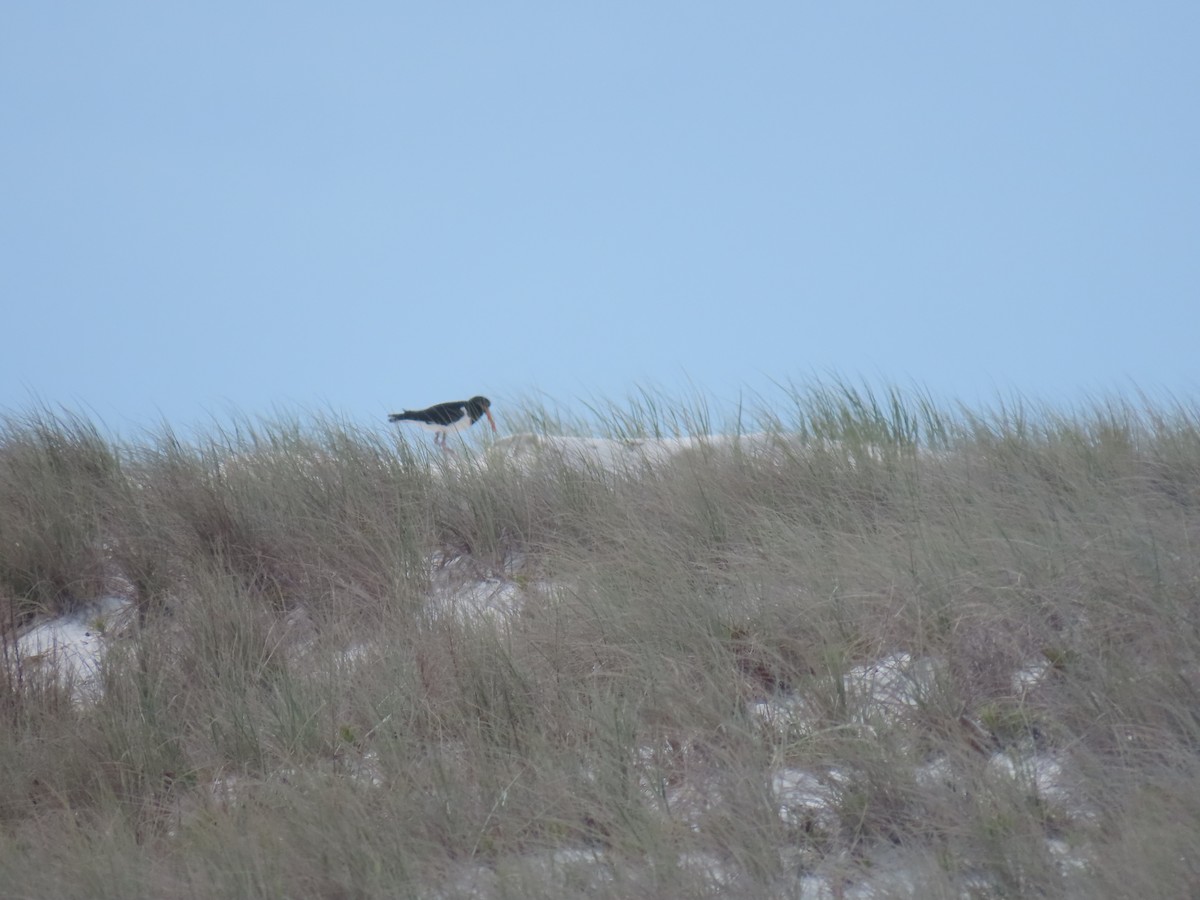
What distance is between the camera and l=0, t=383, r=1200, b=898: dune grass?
2.38 m

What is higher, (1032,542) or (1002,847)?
(1032,542)

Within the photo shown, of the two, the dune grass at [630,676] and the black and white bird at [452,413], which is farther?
the black and white bird at [452,413]

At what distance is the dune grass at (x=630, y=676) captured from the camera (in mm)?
2385

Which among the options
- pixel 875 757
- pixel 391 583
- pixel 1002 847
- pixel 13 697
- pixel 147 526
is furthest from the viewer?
pixel 147 526

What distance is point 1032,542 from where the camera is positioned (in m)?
3.41

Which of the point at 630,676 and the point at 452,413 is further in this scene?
the point at 452,413

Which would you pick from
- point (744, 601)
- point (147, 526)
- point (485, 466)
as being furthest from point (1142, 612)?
point (147, 526)

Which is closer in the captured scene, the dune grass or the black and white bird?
the dune grass

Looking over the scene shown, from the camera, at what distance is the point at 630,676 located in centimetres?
316

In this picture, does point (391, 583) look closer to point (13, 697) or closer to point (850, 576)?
point (13, 697)

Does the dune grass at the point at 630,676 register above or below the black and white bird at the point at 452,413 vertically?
below

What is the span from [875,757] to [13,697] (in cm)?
309

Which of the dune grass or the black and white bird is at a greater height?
the black and white bird

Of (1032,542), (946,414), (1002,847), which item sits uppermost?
(946,414)
